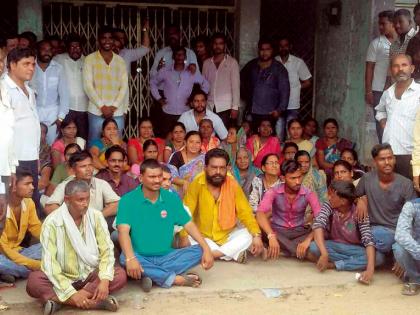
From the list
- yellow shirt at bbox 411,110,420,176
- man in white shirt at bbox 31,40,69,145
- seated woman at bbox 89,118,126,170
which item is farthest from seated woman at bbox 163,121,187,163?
yellow shirt at bbox 411,110,420,176

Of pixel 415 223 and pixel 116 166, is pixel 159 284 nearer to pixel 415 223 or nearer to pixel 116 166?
pixel 116 166

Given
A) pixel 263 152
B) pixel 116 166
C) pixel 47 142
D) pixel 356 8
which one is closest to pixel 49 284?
pixel 116 166

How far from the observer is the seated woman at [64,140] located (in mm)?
7008

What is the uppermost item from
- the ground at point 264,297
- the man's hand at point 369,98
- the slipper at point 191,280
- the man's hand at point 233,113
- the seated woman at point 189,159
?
the man's hand at point 369,98

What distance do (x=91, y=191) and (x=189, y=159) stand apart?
1.37 metres

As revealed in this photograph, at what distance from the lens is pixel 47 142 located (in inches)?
289

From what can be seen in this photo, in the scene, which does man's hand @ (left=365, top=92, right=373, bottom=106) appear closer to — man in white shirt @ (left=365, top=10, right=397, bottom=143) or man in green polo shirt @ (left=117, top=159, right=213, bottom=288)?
man in white shirt @ (left=365, top=10, right=397, bottom=143)

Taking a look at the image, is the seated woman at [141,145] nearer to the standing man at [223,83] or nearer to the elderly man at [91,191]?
the standing man at [223,83]

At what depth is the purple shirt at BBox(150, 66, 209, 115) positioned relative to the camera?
8.14 m

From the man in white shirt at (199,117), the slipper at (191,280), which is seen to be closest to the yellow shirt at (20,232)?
the slipper at (191,280)

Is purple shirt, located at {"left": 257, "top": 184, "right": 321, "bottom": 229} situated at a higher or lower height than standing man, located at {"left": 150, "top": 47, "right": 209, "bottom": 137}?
lower

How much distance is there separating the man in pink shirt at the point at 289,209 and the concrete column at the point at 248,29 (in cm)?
311

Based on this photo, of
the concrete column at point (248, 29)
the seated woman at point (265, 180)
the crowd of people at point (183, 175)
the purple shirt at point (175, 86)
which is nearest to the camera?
the crowd of people at point (183, 175)

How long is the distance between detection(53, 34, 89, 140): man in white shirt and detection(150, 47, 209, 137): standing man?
0.86 meters
